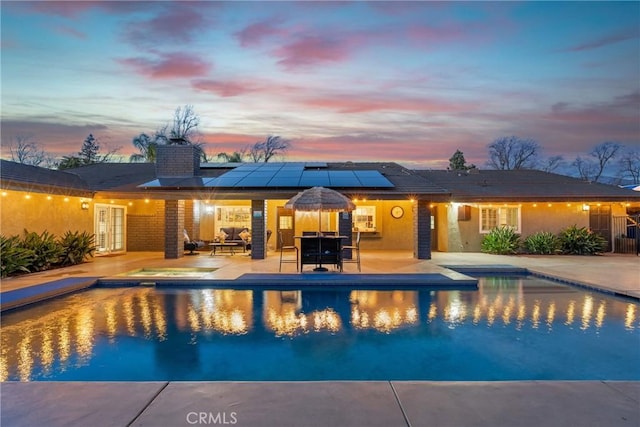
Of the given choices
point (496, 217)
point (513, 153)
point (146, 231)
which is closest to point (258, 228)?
point (146, 231)

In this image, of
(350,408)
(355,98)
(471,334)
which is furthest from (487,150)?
(350,408)

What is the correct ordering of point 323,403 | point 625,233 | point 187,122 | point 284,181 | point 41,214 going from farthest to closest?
point 187,122 → point 625,233 → point 284,181 → point 41,214 → point 323,403

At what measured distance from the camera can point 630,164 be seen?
139 feet

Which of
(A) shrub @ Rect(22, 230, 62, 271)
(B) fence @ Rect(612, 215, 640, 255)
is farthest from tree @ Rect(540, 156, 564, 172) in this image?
(A) shrub @ Rect(22, 230, 62, 271)

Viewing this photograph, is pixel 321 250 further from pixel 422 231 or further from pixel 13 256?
pixel 13 256

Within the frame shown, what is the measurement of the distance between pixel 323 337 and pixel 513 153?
4238 cm

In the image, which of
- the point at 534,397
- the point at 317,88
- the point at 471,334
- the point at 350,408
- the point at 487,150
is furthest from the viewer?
the point at 487,150

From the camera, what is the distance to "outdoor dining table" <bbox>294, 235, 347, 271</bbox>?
1046 centimetres

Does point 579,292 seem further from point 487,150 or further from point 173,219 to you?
point 487,150

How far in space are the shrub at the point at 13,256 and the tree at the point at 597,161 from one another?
1958 inches

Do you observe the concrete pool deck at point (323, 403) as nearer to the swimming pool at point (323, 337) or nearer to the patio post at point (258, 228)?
the swimming pool at point (323, 337)

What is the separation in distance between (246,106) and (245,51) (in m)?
7.69

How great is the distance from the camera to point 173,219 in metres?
14.2

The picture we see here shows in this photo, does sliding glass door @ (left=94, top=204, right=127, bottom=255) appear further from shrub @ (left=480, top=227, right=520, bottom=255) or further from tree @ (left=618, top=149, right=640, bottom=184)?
tree @ (left=618, top=149, right=640, bottom=184)
